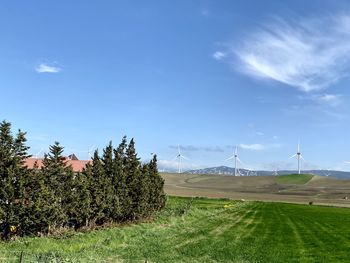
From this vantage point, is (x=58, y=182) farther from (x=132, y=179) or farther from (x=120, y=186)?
(x=132, y=179)

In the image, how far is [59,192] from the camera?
64.6 metres

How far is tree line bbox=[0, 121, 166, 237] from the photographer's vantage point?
5753 centimetres

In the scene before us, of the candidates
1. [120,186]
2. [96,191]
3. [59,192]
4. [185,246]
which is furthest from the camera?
[120,186]

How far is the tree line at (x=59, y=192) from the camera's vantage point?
5753 centimetres

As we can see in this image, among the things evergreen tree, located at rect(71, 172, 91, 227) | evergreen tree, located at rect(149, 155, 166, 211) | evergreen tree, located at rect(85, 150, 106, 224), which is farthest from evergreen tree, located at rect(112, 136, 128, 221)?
evergreen tree, located at rect(149, 155, 166, 211)

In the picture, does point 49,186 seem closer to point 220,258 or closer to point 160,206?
point 220,258

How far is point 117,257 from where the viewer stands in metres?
44.1

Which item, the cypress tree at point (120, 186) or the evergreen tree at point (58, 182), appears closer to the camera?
the evergreen tree at point (58, 182)

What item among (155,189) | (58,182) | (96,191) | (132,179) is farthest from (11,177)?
(155,189)

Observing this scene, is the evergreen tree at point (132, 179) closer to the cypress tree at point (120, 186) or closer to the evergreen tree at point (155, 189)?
the cypress tree at point (120, 186)

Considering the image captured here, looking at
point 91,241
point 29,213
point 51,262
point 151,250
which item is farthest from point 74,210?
A: point 51,262

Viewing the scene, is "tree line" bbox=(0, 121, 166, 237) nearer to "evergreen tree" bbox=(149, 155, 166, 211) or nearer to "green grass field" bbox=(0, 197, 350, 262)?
"green grass field" bbox=(0, 197, 350, 262)

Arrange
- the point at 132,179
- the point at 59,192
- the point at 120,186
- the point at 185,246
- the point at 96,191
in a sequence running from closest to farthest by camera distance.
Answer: the point at 185,246 → the point at 59,192 → the point at 96,191 → the point at 120,186 → the point at 132,179

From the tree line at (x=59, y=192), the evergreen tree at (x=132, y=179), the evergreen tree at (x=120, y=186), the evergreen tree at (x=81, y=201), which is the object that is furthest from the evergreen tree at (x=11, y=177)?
the evergreen tree at (x=132, y=179)
